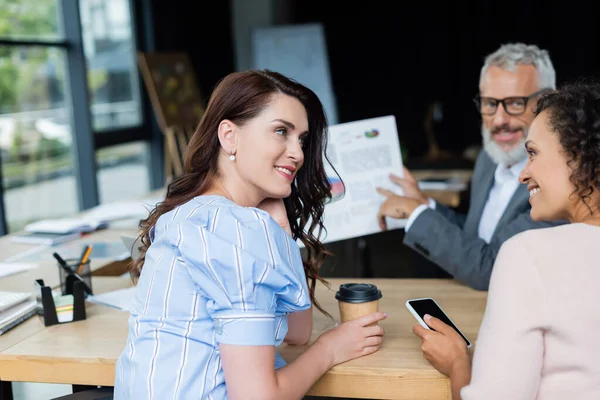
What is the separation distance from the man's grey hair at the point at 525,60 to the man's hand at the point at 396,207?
0.55 m

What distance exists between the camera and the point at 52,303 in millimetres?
1658

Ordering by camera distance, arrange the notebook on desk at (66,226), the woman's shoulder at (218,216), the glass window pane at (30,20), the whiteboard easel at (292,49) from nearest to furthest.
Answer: the woman's shoulder at (218,216)
the notebook on desk at (66,226)
the glass window pane at (30,20)
the whiteboard easel at (292,49)

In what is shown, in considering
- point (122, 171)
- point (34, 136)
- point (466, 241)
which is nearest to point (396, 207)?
point (466, 241)

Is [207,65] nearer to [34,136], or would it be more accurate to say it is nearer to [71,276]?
[34,136]

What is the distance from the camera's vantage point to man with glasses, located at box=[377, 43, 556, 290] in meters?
1.89

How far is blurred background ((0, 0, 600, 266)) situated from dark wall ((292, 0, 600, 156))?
1 centimetres

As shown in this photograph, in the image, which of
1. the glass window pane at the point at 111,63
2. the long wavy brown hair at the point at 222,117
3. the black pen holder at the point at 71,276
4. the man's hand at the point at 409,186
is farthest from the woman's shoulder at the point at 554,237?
the glass window pane at the point at 111,63

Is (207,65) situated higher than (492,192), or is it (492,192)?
(207,65)

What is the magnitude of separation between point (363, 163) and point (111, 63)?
3949mm

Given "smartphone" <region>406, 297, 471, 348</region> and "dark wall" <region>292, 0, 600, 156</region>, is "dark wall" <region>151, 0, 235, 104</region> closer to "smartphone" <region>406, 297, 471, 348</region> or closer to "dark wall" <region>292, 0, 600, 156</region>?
"dark wall" <region>292, 0, 600, 156</region>

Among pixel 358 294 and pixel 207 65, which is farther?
pixel 207 65

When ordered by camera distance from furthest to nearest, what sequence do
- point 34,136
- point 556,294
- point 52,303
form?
point 34,136 < point 52,303 < point 556,294

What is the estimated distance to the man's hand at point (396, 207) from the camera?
6.57ft

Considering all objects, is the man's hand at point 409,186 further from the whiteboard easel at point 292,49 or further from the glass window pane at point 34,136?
the whiteboard easel at point 292,49
